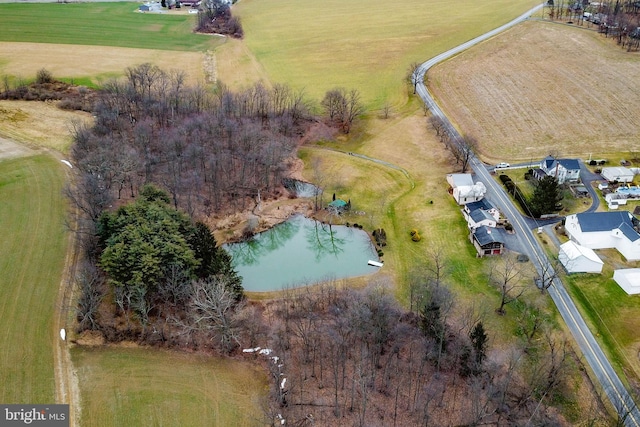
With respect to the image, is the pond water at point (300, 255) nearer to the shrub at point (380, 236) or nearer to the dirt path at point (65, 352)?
the shrub at point (380, 236)

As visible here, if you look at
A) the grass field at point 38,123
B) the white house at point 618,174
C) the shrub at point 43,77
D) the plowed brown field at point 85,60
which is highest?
the plowed brown field at point 85,60

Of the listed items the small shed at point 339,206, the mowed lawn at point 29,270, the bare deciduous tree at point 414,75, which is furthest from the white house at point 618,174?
the mowed lawn at point 29,270

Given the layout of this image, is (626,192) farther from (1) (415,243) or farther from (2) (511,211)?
(1) (415,243)

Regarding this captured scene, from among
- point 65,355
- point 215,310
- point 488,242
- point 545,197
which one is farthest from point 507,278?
point 65,355

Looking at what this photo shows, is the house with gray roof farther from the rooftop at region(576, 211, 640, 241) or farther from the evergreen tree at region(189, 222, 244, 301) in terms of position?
the evergreen tree at region(189, 222, 244, 301)

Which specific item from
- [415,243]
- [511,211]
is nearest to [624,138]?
[511,211]

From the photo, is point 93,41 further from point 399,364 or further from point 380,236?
point 399,364
